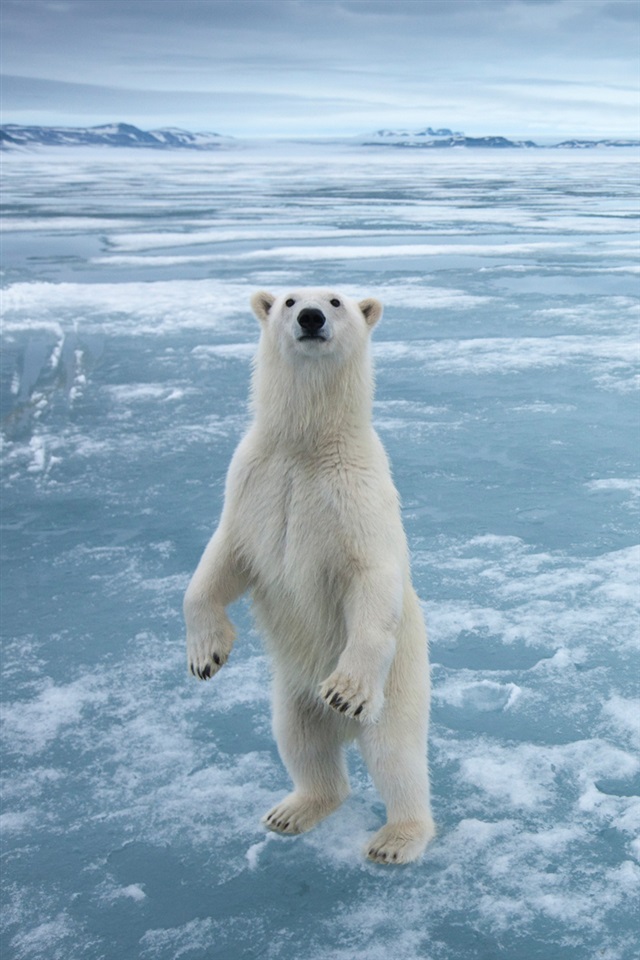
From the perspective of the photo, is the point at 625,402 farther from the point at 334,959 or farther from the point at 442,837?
the point at 334,959

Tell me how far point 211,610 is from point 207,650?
95 millimetres

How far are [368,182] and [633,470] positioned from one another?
23.3 metres

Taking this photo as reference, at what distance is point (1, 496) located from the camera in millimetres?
4801

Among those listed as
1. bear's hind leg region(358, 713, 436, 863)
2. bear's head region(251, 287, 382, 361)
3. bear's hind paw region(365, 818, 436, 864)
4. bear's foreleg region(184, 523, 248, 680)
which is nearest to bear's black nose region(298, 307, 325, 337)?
bear's head region(251, 287, 382, 361)

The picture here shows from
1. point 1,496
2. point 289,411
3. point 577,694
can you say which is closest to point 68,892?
point 289,411

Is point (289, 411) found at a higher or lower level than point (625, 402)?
higher

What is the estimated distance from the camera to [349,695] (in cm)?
218

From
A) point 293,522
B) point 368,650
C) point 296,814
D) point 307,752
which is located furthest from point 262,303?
point 296,814

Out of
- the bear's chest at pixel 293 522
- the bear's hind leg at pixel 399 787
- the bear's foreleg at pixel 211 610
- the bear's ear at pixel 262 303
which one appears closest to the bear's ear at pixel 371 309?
the bear's ear at pixel 262 303

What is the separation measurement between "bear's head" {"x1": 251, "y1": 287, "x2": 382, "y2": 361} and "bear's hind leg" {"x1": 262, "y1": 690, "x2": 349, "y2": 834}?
879mm

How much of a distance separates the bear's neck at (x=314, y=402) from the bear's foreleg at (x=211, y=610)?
0.93 ft

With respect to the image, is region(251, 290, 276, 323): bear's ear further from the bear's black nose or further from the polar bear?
the bear's black nose

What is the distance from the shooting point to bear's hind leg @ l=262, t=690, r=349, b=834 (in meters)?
2.58

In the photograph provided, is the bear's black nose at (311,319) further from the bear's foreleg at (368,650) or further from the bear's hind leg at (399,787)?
the bear's hind leg at (399,787)
